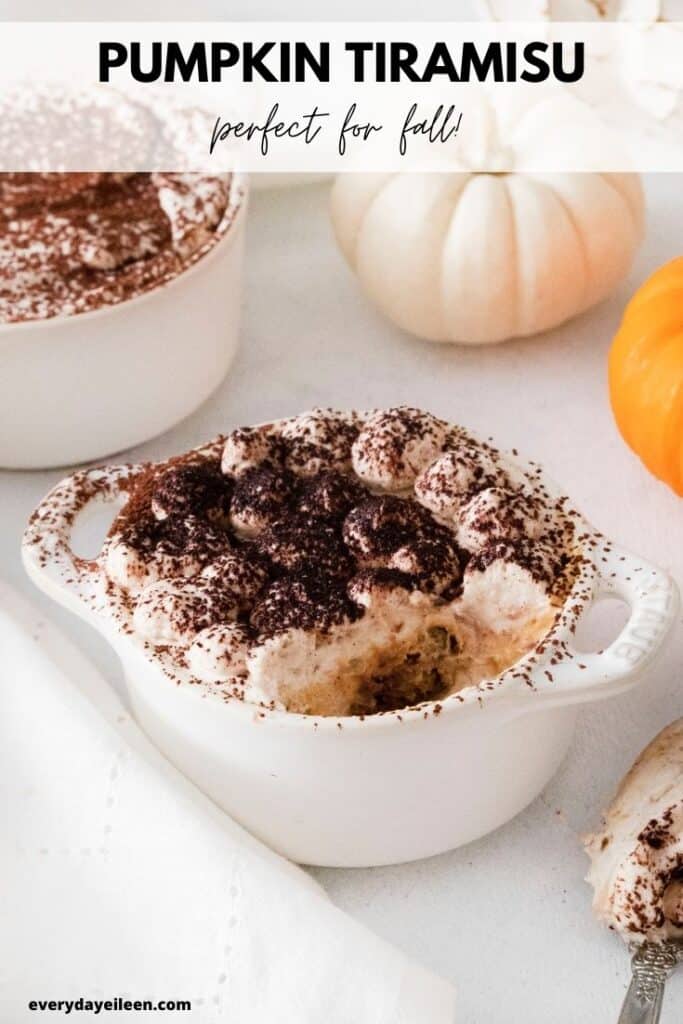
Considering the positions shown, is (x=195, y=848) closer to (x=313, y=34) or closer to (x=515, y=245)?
(x=515, y=245)

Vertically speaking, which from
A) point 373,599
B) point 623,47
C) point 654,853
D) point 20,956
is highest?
point 623,47

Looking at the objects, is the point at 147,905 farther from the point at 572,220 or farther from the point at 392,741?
the point at 572,220

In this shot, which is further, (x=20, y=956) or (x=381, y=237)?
(x=381, y=237)

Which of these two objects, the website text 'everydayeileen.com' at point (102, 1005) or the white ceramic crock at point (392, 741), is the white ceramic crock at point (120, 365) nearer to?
the white ceramic crock at point (392, 741)

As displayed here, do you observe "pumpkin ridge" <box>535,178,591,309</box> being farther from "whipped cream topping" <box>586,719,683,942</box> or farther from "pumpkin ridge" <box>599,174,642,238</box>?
"whipped cream topping" <box>586,719,683,942</box>

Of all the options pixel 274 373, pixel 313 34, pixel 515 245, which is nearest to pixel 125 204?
pixel 274 373

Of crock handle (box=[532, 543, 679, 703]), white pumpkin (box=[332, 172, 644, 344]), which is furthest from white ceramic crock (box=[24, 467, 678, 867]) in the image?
white pumpkin (box=[332, 172, 644, 344])

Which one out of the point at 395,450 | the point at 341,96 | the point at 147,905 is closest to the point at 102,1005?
the point at 147,905

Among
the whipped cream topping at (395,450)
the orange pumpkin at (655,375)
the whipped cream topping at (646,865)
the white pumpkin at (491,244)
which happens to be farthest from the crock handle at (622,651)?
the white pumpkin at (491,244)
